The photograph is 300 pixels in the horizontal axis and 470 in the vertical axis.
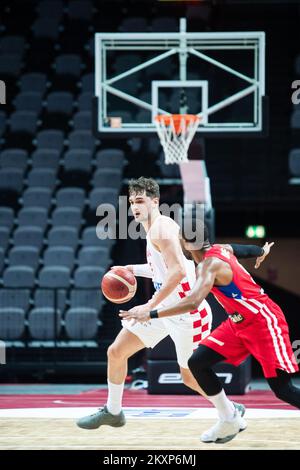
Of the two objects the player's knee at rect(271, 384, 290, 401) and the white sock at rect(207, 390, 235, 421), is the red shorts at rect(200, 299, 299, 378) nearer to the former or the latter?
the player's knee at rect(271, 384, 290, 401)

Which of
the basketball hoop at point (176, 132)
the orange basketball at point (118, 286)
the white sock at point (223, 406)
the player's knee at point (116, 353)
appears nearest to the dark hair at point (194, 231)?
the orange basketball at point (118, 286)

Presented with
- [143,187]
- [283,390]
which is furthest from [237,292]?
[143,187]

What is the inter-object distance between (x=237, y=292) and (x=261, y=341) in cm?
39

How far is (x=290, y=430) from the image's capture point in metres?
8.12

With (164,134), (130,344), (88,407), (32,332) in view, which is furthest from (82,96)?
(130,344)

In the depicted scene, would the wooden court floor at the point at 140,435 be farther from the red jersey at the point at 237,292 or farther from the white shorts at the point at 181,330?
the red jersey at the point at 237,292

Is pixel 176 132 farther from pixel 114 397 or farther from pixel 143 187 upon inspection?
pixel 114 397

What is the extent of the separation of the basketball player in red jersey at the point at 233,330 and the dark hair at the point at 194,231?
0.08ft

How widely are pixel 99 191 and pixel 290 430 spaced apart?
30.8 feet

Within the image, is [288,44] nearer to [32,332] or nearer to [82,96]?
[82,96]

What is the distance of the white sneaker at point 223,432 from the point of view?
7316 millimetres

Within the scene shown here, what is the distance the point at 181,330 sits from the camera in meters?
7.84


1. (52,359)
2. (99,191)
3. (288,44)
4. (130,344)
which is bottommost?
(52,359)

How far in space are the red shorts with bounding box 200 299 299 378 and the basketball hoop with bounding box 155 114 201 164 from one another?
4812 millimetres
